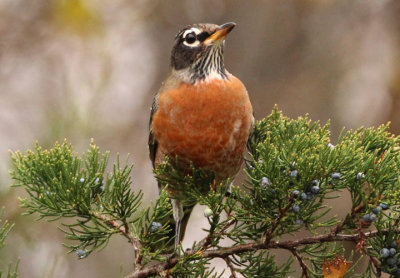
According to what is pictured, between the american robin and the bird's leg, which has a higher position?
the american robin

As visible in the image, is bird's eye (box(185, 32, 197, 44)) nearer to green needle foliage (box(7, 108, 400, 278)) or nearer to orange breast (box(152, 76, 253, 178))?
orange breast (box(152, 76, 253, 178))

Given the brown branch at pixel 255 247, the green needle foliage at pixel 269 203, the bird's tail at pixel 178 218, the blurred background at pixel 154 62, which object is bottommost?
the brown branch at pixel 255 247

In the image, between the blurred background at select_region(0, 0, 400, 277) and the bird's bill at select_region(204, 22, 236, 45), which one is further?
the blurred background at select_region(0, 0, 400, 277)

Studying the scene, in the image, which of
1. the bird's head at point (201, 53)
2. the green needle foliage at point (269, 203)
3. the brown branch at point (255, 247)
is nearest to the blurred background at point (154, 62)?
the bird's head at point (201, 53)

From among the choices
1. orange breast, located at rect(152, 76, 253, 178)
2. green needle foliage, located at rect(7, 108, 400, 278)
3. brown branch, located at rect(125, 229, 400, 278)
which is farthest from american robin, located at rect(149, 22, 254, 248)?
brown branch, located at rect(125, 229, 400, 278)

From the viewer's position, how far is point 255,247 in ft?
7.47

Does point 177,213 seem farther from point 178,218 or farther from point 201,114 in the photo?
point 201,114

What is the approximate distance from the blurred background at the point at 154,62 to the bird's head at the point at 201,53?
1.31 meters

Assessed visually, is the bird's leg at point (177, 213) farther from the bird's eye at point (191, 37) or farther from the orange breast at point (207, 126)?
the bird's eye at point (191, 37)

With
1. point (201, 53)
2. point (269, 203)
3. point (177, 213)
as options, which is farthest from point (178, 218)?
point (269, 203)

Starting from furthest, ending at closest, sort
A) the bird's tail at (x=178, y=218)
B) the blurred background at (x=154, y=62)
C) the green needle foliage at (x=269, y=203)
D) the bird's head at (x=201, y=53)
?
1. the blurred background at (x=154, y=62)
2. the bird's head at (x=201, y=53)
3. the bird's tail at (x=178, y=218)
4. the green needle foliage at (x=269, y=203)

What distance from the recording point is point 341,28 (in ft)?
19.3

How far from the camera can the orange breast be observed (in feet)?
10.1

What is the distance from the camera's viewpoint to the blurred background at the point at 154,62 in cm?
521
